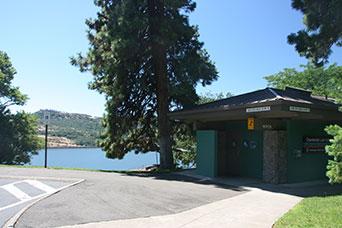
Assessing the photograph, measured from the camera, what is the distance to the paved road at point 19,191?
406 inches

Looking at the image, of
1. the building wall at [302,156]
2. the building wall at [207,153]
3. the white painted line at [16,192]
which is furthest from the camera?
the building wall at [207,153]

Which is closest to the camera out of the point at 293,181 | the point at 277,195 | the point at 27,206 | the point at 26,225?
the point at 26,225

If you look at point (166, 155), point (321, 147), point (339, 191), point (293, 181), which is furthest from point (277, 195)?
point (166, 155)

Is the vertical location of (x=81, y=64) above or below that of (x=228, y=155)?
above

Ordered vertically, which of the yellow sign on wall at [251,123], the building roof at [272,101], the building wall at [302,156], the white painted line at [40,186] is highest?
the building roof at [272,101]

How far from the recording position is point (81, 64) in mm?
24734

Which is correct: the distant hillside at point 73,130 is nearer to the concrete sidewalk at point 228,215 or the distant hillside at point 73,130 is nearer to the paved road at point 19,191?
the paved road at point 19,191

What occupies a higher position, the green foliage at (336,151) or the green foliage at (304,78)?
the green foliage at (304,78)

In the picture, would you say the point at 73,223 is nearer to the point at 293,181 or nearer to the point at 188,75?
the point at 293,181

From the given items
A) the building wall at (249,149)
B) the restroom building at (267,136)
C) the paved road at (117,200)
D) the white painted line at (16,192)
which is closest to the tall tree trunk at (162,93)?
the restroom building at (267,136)

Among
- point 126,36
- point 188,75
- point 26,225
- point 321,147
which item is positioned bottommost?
point 26,225

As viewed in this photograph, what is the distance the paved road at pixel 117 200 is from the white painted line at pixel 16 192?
878 mm

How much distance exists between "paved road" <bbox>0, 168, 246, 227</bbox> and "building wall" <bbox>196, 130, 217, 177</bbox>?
2.58 m

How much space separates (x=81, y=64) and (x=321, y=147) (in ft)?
46.8
